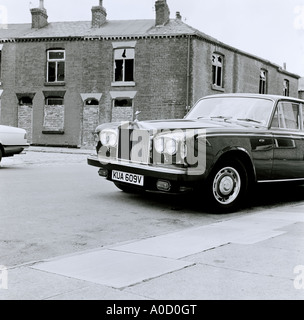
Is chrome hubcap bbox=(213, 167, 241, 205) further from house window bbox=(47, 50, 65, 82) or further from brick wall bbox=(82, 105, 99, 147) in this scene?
house window bbox=(47, 50, 65, 82)

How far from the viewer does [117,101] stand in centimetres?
2656

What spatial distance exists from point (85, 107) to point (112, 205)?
20.8 meters

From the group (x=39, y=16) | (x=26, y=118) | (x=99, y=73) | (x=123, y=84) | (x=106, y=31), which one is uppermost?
(x=39, y=16)

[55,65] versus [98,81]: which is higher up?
[55,65]

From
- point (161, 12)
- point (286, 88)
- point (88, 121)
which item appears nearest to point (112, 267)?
point (88, 121)

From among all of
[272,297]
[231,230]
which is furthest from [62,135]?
[272,297]

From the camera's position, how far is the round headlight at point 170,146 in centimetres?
594

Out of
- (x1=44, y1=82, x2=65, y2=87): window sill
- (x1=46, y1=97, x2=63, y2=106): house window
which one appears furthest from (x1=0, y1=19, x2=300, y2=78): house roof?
(x1=46, y1=97, x2=63, y2=106): house window

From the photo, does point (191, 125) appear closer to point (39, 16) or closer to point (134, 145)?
point (134, 145)

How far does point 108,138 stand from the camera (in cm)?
699

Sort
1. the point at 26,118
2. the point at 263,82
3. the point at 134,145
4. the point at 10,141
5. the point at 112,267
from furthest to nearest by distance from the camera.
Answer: the point at 263,82 → the point at 26,118 → the point at 10,141 → the point at 134,145 → the point at 112,267

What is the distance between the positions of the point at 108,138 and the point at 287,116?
288 centimetres

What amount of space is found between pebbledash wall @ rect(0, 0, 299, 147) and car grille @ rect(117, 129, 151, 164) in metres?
18.8

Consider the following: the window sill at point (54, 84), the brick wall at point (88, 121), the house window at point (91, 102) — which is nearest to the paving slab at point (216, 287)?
the brick wall at point (88, 121)
